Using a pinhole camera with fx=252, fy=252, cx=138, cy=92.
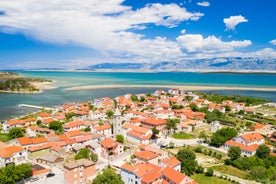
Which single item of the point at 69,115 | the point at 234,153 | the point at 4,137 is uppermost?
the point at 69,115

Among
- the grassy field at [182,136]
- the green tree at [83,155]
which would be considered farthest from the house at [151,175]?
the grassy field at [182,136]

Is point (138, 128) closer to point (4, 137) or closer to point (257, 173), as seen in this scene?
point (257, 173)

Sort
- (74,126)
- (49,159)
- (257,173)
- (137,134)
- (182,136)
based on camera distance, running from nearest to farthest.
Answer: (257,173)
(49,159)
(137,134)
(182,136)
(74,126)

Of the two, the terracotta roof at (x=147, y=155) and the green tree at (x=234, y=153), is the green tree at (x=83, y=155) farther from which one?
the green tree at (x=234, y=153)

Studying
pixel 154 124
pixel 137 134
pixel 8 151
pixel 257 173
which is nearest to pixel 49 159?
pixel 8 151

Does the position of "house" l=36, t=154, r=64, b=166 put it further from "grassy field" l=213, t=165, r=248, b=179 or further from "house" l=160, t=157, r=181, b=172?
"grassy field" l=213, t=165, r=248, b=179

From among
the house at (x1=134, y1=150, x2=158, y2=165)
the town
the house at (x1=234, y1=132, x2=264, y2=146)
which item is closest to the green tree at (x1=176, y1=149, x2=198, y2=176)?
the town

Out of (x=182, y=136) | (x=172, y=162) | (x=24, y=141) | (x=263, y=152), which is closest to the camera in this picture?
(x=172, y=162)
